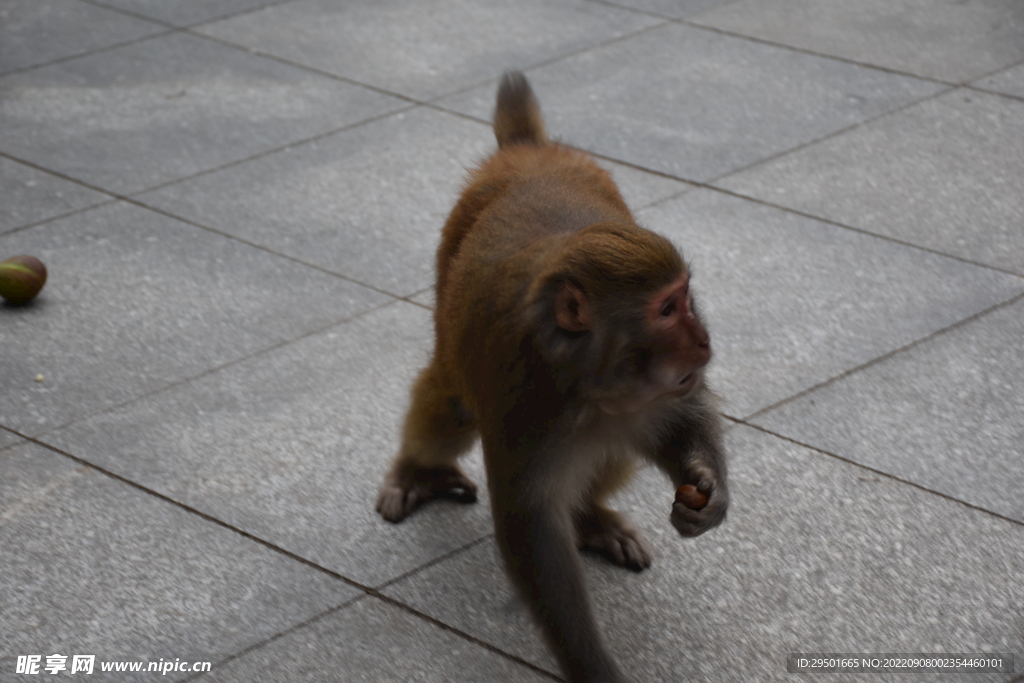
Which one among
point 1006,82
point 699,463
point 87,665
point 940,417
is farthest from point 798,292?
point 87,665

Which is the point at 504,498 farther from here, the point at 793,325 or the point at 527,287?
the point at 793,325

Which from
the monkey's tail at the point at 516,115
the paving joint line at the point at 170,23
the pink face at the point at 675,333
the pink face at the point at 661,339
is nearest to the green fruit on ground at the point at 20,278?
the monkey's tail at the point at 516,115

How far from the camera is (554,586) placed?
138 inches

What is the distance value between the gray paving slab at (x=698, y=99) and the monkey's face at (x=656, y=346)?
4091mm

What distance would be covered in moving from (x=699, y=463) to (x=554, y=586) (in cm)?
60

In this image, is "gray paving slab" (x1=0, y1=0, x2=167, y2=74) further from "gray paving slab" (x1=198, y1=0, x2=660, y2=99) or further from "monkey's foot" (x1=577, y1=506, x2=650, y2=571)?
"monkey's foot" (x1=577, y1=506, x2=650, y2=571)

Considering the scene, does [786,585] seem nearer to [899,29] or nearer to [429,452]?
[429,452]

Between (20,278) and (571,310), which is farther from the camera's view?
(20,278)

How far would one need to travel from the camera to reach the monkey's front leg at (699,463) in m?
3.63

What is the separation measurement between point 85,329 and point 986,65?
6131mm

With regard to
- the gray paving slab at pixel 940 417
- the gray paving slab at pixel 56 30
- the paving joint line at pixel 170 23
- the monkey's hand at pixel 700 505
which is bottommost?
the gray paving slab at pixel 940 417

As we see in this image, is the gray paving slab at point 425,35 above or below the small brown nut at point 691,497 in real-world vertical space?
below

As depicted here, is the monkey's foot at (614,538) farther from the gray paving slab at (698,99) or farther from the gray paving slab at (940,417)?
Answer: the gray paving slab at (698,99)

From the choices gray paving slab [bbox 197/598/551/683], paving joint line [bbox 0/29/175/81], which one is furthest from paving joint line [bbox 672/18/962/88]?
gray paving slab [bbox 197/598/551/683]
